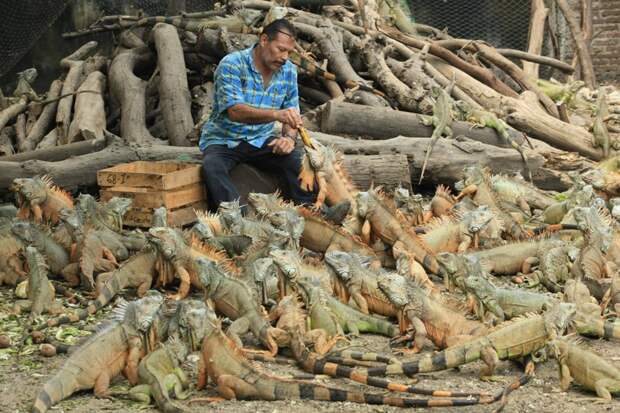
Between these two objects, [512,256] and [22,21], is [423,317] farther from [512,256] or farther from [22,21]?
[22,21]

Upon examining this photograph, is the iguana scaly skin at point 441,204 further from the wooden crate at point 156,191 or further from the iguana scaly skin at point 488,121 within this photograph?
the wooden crate at point 156,191

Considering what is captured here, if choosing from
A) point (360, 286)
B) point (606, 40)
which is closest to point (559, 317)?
point (360, 286)

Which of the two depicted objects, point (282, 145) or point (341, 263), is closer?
point (341, 263)

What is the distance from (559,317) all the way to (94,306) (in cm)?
296

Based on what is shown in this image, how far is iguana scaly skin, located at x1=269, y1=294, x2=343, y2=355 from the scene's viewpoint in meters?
5.79

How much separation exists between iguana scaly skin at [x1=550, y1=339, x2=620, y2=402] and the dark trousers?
12.5 ft

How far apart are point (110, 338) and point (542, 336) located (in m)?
2.29

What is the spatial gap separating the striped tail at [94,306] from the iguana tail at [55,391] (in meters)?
1.35

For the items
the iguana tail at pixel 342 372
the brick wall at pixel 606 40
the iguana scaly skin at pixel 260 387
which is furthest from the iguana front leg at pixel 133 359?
the brick wall at pixel 606 40

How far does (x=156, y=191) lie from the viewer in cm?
841

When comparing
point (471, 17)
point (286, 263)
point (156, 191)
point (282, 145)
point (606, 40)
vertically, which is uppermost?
point (471, 17)

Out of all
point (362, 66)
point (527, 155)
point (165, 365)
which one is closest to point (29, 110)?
point (362, 66)

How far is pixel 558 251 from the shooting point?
7730 millimetres

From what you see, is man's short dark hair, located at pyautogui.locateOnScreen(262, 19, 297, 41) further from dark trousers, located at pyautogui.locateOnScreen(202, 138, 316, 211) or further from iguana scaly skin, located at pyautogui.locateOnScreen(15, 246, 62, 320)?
iguana scaly skin, located at pyautogui.locateOnScreen(15, 246, 62, 320)
